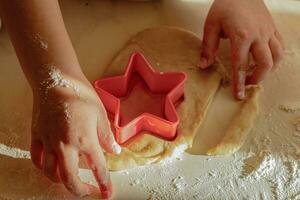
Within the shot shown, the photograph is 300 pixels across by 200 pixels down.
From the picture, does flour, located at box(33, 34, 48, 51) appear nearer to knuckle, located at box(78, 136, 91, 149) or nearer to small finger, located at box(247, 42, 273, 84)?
knuckle, located at box(78, 136, 91, 149)

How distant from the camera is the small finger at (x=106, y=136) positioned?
82cm

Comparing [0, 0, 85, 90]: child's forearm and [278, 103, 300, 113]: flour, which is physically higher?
[0, 0, 85, 90]: child's forearm

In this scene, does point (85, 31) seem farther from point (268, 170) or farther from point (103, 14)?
point (268, 170)

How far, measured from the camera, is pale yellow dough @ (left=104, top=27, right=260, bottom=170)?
2.92 feet

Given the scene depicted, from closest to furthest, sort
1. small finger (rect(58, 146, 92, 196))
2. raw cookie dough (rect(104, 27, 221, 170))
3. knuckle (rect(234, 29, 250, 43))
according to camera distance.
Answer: small finger (rect(58, 146, 92, 196)) < raw cookie dough (rect(104, 27, 221, 170)) < knuckle (rect(234, 29, 250, 43))

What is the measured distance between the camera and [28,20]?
85 cm

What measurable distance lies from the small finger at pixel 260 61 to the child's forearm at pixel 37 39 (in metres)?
0.34

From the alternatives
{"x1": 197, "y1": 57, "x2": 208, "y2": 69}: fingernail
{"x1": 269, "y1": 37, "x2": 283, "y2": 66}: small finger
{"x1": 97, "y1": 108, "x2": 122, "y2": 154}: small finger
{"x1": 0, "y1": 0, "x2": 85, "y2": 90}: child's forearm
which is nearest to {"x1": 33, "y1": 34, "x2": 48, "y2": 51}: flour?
{"x1": 0, "y1": 0, "x2": 85, "y2": 90}: child's forearm

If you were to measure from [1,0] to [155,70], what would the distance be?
0.32 metres

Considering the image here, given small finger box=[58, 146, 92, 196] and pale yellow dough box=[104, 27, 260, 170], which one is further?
pale yellow dough box=[104, 27, 260, 170]

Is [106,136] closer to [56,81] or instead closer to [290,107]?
[56,81]

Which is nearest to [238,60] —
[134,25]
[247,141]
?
[247,141]

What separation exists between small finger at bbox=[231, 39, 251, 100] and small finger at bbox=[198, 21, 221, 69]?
0.04 meters

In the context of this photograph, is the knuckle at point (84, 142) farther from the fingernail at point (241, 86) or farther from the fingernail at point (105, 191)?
the fingernail at point (241, 86)
